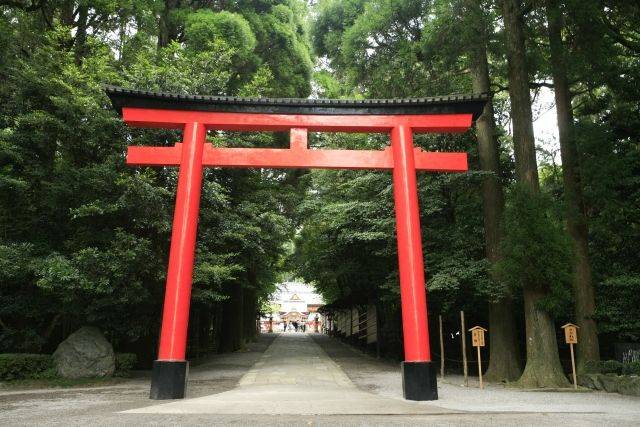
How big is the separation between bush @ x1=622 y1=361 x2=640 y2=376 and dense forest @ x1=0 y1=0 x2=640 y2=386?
787mm

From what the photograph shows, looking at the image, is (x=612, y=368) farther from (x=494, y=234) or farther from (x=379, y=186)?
(x=379, y=186)

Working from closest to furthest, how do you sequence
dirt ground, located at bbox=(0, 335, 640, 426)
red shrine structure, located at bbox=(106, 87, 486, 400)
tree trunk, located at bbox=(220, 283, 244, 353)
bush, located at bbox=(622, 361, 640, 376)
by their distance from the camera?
dirt ground, located at bbox=(0, 335, 640, 426) < red shrine structure, located at bbox=(106, 87, 486, 400) < bush, located at bbox=(622, 361, 640, 376) < tree trunk, located at bbox=(220, 283, 244, 353)

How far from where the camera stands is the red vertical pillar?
7.59m

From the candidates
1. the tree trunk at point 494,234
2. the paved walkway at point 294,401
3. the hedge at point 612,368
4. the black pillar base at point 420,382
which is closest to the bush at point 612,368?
the hedge at point 612,368

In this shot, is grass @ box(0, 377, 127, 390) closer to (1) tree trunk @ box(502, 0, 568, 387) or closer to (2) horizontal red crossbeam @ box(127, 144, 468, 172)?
(2) horizontal red crossbeam @ box(127, 144, 468, 172)

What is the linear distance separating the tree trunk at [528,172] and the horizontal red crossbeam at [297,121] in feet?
8.21

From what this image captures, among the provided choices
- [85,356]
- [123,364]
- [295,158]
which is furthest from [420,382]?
[85,356]

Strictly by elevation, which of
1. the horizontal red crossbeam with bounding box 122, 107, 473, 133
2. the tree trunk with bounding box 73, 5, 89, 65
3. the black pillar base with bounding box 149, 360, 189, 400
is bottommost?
the black pillar base with bounding box 149, 360, 189, 400

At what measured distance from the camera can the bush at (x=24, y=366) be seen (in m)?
10.1

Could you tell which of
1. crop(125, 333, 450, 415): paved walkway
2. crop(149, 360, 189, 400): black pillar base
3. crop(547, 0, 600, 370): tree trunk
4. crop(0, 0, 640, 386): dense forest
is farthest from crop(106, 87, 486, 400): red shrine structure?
crop(547, 0, 600, 370): tree trunk

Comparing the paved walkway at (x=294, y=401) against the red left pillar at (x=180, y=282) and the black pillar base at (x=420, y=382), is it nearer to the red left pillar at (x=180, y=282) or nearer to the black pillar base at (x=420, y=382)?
the black pillar base at (x=420, y=382)

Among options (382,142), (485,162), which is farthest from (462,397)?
(382,142)

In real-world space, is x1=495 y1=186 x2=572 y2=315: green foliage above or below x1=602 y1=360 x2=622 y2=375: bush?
above

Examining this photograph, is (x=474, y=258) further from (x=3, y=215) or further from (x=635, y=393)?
(x=3, y=215)
